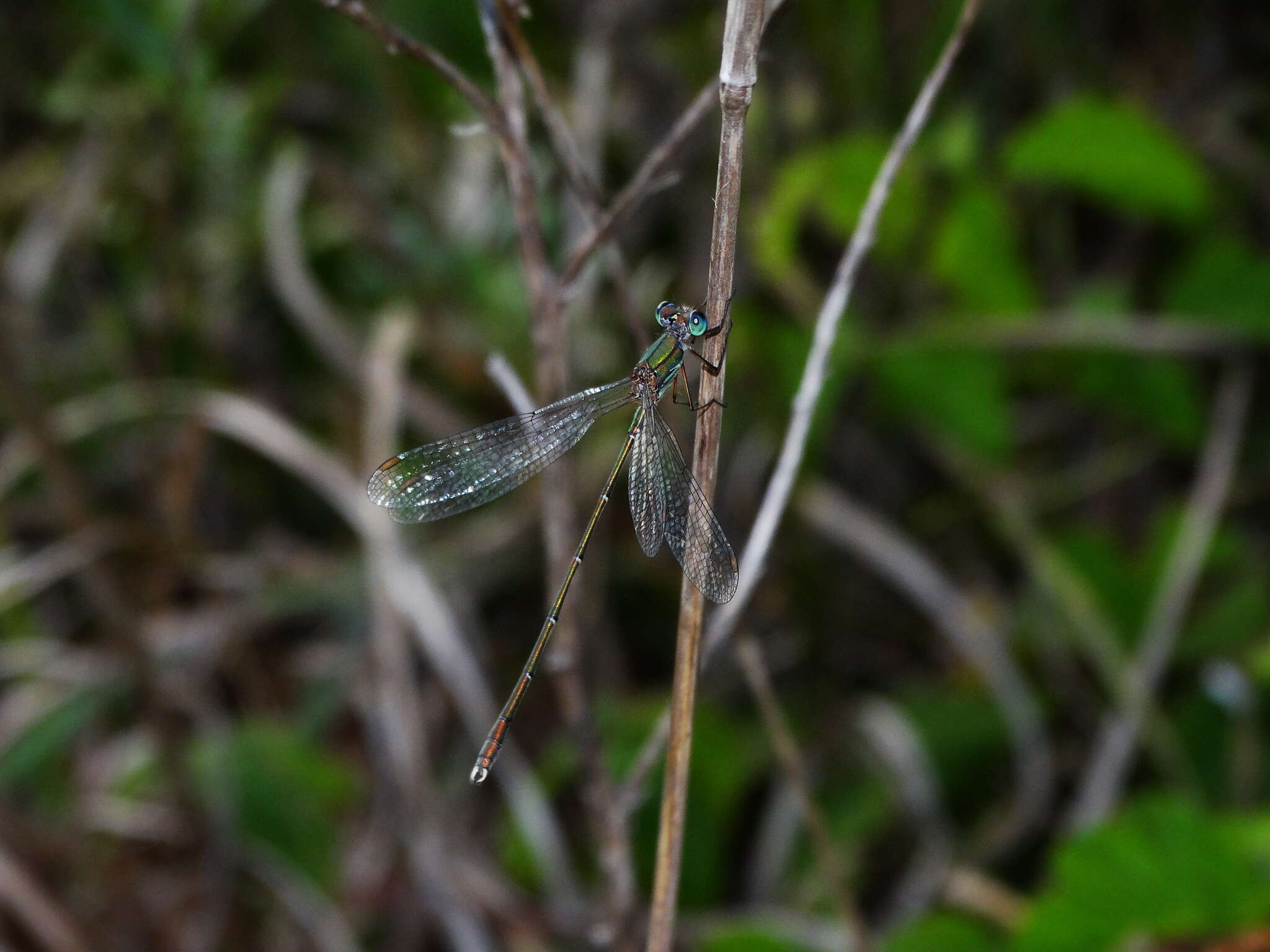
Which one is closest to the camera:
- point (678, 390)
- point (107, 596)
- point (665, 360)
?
point (665, 360)

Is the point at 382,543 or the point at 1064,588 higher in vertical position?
the point at 382,543

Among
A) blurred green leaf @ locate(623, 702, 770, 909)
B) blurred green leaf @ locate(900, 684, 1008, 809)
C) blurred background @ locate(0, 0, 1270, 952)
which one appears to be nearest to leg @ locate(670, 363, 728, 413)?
blurred background @ locate(0, 0, 1270, 952)

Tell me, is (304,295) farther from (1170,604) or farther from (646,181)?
(1170,604)

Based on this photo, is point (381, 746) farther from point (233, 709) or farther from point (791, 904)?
point (791, 904)

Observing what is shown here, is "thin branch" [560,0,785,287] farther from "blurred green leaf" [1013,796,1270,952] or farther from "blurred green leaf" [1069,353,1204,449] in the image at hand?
"blurred green leaf" [1069,353,1204,449]

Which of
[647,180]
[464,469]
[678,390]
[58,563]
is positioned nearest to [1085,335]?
[678,390]

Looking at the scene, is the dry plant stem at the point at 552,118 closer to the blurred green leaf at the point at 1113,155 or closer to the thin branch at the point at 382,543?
the thin branch at the point at 382,543

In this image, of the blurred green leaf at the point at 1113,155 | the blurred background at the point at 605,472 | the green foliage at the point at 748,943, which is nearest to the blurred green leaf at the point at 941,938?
the blurred background at the point at 605,472

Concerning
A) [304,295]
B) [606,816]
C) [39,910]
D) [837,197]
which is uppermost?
[304,295]
